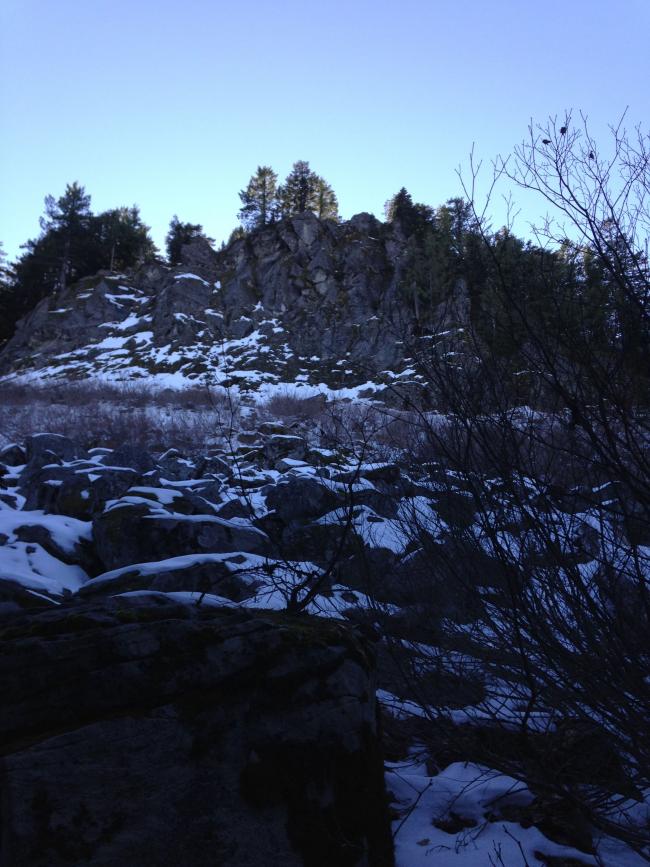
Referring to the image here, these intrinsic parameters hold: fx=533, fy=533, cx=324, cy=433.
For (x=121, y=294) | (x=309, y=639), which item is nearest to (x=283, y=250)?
(x=121, y=294)

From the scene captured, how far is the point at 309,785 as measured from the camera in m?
1.63

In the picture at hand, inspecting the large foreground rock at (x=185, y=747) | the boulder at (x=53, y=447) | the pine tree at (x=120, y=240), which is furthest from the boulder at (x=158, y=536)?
the pine tree at (x=120, y=240)

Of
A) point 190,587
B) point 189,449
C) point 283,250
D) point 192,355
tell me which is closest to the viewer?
point 190,587

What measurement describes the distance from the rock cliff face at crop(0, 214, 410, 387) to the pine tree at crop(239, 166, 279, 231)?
7861 millimetres

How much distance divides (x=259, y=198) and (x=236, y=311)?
1755cm

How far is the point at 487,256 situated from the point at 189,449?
34.0 feet

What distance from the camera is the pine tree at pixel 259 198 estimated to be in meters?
42.9

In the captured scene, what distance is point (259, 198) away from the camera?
142 ft

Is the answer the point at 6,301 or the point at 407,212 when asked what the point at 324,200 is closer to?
the point at 407,212

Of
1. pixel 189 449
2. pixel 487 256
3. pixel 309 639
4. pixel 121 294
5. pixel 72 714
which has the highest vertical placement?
pixel 121 294

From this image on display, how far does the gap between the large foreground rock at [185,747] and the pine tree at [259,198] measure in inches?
1761

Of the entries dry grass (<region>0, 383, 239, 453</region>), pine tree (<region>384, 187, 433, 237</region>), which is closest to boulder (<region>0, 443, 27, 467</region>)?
dry grass (<region>0, 383, 239, 453</region>)

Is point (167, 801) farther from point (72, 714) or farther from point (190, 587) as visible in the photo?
point (190, 587)

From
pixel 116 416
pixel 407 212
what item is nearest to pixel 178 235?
pixel 407 212
